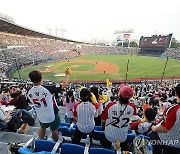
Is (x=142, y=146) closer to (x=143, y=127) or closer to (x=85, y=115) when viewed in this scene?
(x=143, y=127)

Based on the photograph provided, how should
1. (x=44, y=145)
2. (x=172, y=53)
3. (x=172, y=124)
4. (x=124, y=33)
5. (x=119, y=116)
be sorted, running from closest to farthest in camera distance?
(x=172, y=124) → (x=44, y=145) → (x=119, y=116) → (x=172, y=53) → (x=124, y=33)

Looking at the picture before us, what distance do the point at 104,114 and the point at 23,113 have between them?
2.96 metres

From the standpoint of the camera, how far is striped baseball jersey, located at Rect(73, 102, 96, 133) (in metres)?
3.50

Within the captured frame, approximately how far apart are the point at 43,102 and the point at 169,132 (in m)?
2.21

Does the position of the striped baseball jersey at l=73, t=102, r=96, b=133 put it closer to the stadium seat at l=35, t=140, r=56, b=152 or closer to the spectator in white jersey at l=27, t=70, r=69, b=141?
the spectator in white jersey at l=27, t=70, r=69, b=141

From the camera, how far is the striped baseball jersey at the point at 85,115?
350 centimetres

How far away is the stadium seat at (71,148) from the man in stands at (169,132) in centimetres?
112

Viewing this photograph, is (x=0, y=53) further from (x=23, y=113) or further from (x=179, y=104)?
(x=179, y=104)

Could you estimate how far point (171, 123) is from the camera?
2.58 metres

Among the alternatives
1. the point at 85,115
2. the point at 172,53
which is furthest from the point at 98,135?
the point at 172,53

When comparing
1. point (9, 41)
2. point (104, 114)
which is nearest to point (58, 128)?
point (104, 114)

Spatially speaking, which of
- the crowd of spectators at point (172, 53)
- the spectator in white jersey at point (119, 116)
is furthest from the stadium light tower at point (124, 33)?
the spectator in white jersey at point (119, 116)

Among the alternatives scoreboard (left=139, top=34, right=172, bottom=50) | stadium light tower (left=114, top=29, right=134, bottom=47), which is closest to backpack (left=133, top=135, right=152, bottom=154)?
scoreboard (left=139, top=34, right=172, bottom=50)

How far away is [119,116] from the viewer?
3.24 metres
